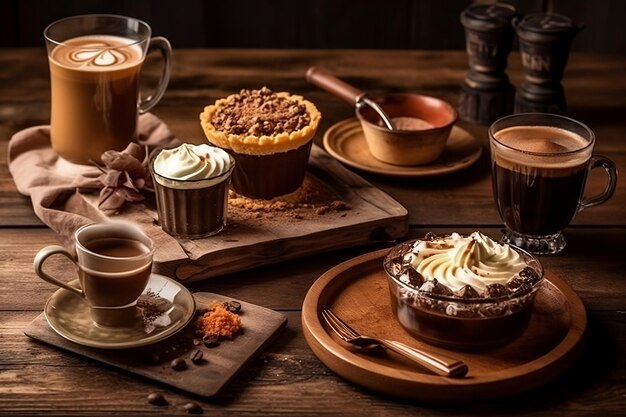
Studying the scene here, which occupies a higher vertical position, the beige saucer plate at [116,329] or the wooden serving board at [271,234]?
the beige saucer plate at [116,329]

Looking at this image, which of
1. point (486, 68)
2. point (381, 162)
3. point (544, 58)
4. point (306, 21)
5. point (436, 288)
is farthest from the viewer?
point (306, 21)

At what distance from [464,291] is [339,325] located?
26 cm

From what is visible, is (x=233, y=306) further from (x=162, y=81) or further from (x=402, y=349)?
(x=162, y=81)

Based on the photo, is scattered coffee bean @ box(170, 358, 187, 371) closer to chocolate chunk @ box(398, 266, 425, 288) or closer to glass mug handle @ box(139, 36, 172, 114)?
chocolate chunk @ box(398, 266, 425, 288)

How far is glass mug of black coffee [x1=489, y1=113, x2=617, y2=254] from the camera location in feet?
7.11

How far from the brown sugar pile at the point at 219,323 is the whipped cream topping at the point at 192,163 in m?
0.37

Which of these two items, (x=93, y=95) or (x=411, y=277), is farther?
(x=93, y=95)

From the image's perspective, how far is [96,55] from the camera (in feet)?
8.27

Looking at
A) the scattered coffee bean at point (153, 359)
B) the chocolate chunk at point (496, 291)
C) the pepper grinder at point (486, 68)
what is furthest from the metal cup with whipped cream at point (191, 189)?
the pepper grinder at point (486, 68)

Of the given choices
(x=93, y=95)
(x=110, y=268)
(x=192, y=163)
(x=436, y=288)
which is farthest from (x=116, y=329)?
(x=93, y=95)

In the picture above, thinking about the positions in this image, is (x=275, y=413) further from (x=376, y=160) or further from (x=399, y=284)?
(x=376, y=160)

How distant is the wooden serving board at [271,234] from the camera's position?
6.99 ft

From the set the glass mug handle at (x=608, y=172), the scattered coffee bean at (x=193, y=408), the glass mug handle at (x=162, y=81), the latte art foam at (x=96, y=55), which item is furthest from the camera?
the glass mug handle at (x=162, y=81)

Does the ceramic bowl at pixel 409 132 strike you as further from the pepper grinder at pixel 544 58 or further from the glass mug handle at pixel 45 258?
the glass mug handle at pixel 45 258
